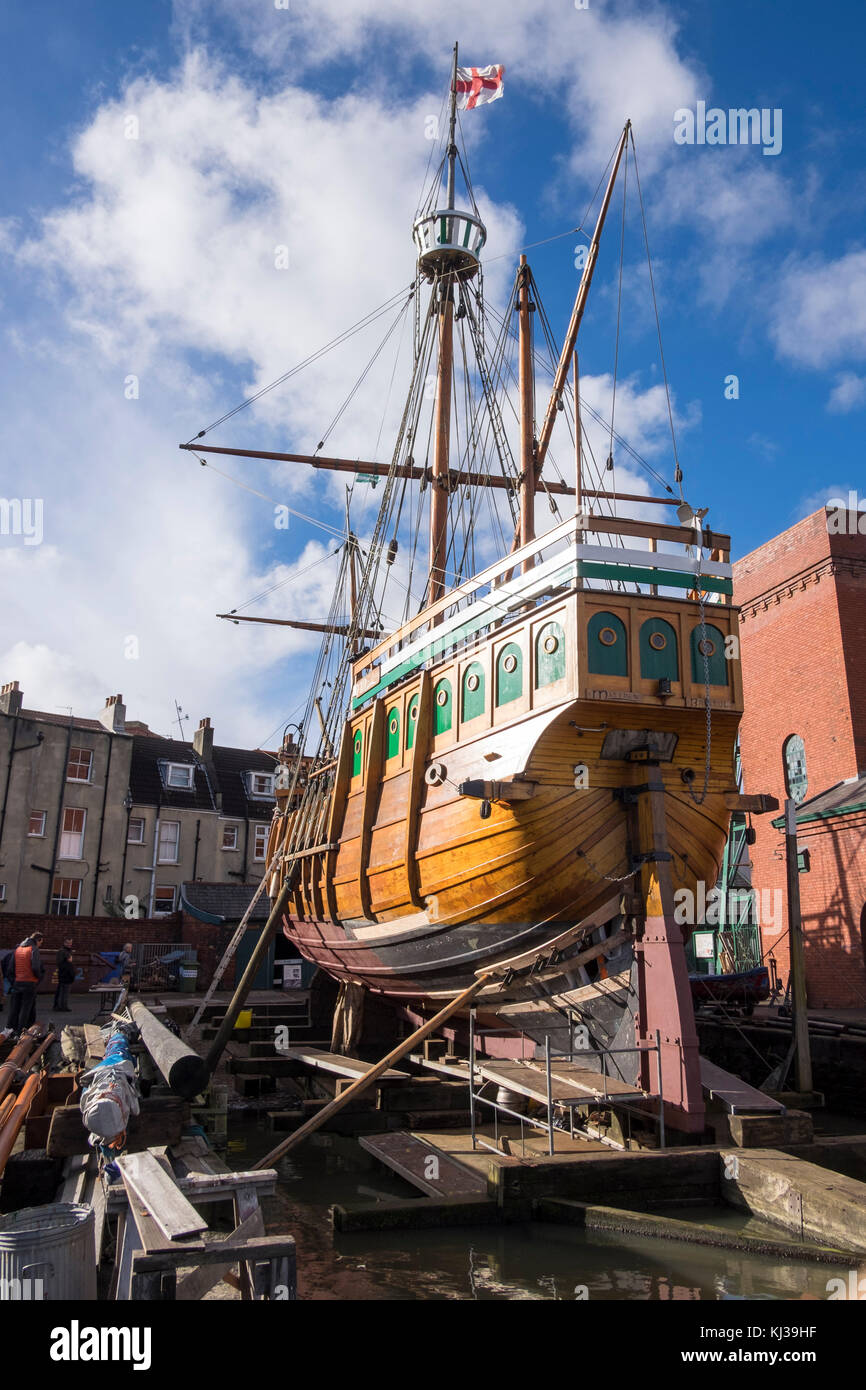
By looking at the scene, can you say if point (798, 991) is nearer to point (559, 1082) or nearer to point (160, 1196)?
point (559, 1082)

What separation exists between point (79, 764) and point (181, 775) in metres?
4.66

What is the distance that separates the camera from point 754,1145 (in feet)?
25.4

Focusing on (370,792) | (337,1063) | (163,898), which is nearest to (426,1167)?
(337,1063)

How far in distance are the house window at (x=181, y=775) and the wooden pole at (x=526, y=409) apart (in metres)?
24.2

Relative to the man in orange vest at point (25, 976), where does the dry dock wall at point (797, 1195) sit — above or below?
below

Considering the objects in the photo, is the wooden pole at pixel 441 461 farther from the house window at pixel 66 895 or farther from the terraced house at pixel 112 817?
the house window at pixel 66 895

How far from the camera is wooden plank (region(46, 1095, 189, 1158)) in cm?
664

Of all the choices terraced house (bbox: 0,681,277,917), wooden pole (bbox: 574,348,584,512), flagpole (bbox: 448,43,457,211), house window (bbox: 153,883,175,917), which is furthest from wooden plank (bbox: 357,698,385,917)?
house window (bbox: 153,883,175,917)

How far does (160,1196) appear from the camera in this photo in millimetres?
4137

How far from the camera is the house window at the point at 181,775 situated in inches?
1407

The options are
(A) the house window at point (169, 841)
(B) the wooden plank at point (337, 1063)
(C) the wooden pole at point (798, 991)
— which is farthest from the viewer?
(A) the house window at point (169, 841)

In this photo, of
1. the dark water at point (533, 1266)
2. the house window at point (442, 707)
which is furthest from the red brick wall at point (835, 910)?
the dark water at point (533, 1266)

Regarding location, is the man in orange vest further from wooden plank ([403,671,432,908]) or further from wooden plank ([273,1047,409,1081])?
wooden plank ([403,671,432,908])
